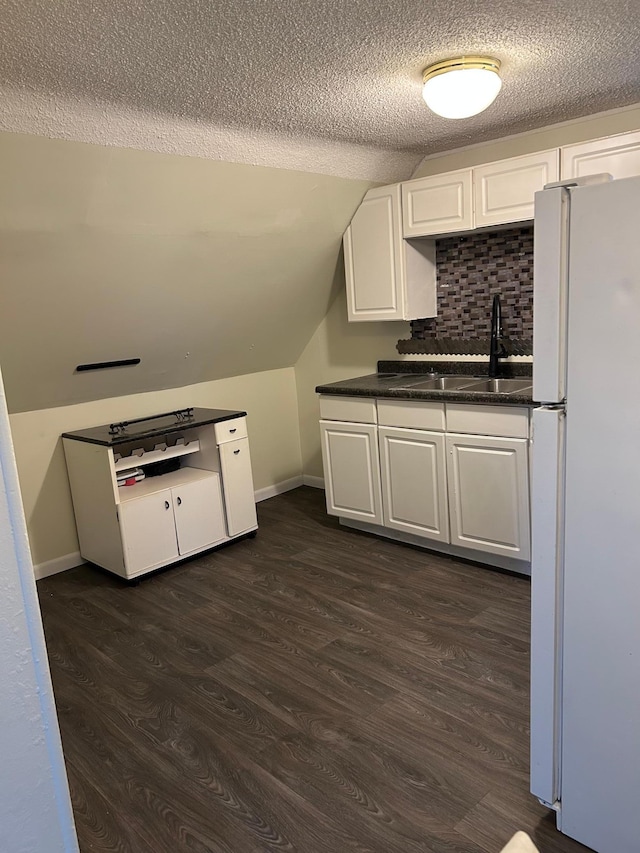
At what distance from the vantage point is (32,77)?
2062mm

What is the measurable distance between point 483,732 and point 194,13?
2349mm

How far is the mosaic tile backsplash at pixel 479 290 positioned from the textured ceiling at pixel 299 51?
87 centimetres

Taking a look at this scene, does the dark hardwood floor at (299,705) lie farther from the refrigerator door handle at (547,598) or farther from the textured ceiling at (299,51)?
the textured ceiling at (299,51)

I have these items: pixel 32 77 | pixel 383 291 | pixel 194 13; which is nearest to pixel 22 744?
pixel 194 13

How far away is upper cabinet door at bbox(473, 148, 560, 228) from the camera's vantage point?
118 inches

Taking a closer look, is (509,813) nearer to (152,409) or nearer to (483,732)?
(483,732)

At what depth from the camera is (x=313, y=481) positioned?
201 inches

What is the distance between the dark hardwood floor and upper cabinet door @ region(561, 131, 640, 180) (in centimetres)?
194

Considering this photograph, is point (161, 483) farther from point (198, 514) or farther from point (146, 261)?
point (146, 261)

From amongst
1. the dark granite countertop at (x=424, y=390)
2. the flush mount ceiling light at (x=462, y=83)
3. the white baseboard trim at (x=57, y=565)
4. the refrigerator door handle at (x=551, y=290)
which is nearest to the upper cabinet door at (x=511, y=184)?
the flush mount ceiling light at (x=462, y=83)

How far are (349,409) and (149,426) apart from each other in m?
1.17

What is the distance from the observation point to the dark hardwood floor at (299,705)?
186 cm

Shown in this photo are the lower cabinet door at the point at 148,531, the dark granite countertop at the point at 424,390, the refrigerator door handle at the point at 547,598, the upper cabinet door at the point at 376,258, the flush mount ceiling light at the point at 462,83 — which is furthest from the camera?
the upper cabinet door at the point at 376,258

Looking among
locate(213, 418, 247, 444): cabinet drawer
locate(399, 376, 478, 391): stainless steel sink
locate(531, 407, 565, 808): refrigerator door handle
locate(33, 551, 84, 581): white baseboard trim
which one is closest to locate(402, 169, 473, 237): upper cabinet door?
locate(399, 376, 478, 391): stainless steel sink
